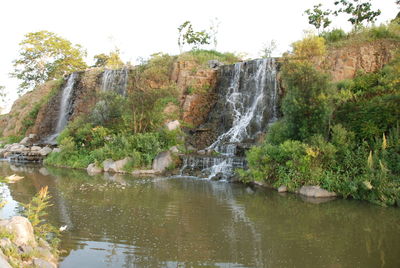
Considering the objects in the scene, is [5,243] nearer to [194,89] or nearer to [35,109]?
[194,89]

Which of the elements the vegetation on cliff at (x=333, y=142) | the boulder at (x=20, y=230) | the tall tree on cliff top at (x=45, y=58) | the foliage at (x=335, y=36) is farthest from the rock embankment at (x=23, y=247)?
the tall tree on cliff top at (x=45, y=58)

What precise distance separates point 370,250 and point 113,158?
13.2 metres

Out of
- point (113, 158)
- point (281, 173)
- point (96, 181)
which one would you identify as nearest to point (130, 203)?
point (96, 181)

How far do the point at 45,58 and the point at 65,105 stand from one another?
49.0ft

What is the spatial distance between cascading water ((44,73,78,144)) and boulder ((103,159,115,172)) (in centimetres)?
1198

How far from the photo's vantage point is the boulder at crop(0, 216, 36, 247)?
5.27m

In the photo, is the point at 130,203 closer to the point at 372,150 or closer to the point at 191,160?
the point at 191,160

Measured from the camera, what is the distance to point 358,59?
60.8 ft

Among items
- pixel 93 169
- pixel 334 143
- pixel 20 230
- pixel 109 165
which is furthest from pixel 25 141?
pixel 20 230

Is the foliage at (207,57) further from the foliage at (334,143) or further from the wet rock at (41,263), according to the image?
the wet rock at (41,263)

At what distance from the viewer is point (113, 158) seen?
17281 millimetres

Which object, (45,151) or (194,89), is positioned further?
(194,89)

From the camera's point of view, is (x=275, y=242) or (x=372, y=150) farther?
(x=372, y=150)

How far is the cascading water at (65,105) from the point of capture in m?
28.0
